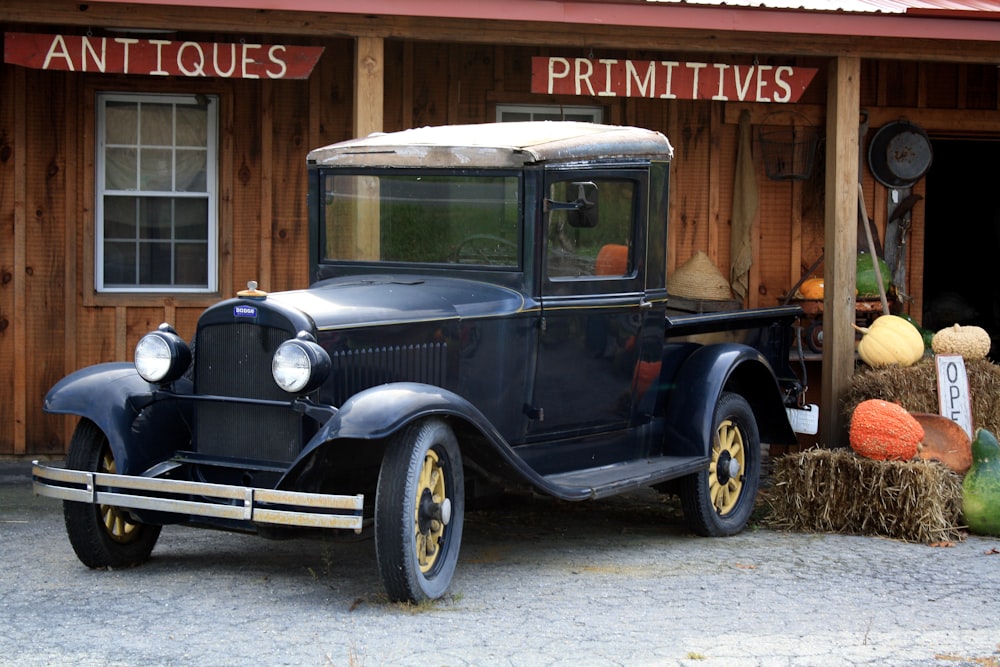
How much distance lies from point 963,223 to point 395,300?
10.1 m

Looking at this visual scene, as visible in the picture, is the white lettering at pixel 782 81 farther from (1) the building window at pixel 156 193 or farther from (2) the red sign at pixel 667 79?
(1) the building window at pixel 156 193

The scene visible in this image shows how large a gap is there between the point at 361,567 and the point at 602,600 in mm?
1118

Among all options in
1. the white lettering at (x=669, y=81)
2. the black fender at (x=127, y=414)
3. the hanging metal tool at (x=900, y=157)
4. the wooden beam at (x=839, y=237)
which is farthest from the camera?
the hanging metal tool at (x=900, y=157)

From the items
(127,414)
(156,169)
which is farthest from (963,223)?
(127,414)

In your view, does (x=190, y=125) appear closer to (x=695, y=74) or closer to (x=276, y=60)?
(x=276, y=60)

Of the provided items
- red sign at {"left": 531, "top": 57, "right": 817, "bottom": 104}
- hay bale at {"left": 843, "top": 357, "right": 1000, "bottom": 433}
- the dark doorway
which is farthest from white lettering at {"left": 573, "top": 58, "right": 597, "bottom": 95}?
the dark doorway

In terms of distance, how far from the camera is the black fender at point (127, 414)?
5230 mm

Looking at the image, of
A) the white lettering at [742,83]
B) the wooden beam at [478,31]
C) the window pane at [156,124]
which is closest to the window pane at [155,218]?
the window pane at [156,124]

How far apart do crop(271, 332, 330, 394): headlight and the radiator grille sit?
16 centimetres

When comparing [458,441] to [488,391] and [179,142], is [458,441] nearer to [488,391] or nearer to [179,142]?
[488,391]

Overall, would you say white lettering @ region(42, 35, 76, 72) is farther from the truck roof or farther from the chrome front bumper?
the chrome front bumper

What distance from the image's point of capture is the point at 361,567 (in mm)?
5672

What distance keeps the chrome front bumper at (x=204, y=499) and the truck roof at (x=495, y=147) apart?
176 cm

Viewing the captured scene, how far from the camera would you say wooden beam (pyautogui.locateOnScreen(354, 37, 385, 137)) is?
7.17 meters
